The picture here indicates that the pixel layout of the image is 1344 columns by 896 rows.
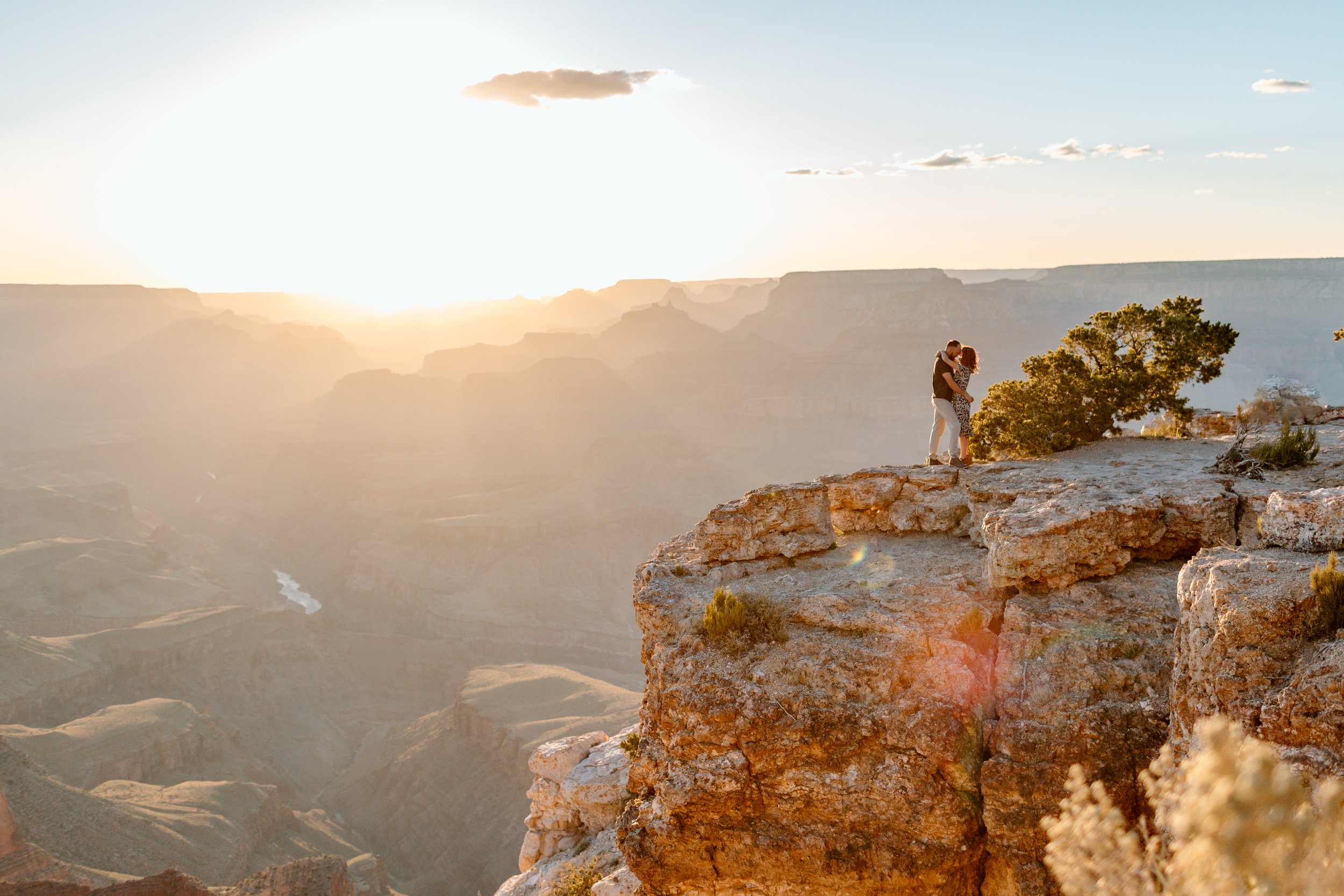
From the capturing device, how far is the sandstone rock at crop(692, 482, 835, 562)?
1214 cm

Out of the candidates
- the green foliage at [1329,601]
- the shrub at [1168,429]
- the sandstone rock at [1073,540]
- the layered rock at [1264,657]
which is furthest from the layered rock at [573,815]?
the shrub at [1168,429]

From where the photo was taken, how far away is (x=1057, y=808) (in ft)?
26.0

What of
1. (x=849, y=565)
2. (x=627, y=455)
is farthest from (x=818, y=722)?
(x=627, y=455)

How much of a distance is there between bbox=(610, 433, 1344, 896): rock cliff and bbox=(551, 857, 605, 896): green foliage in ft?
19.8

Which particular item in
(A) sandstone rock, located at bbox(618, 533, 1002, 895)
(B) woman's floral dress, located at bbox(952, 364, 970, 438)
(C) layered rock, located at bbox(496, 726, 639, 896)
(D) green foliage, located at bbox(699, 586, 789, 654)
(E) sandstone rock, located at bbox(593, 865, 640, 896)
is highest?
(B) woman's floral dress, located at bbox(952, 364, 970, 438)

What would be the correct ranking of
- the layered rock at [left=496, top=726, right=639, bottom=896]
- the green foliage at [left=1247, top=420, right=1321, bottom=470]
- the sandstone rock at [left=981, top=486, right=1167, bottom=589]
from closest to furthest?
the sandstone rock at [left=981, top=486, right=1167, bottom=589] < the green foliage at [left=1247, top=420, right=1321, bottom=470] < the layered rock at [left=496, top=726, right=639, bottom=896]

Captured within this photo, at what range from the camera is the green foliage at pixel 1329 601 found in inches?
253

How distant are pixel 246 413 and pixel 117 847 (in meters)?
149

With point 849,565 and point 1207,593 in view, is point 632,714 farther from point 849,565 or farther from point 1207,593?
point 1207,593

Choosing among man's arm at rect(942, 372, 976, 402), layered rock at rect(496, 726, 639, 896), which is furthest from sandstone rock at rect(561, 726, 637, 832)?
man's arm at rect(942, 372, 976, 402)

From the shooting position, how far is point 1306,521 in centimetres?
783

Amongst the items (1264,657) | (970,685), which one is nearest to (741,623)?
(970,685)

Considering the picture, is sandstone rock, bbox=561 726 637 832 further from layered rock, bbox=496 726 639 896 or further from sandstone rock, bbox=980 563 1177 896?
sandstone rock, bbox=980 563 1177 896

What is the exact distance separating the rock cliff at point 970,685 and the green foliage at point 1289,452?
1.05ft
